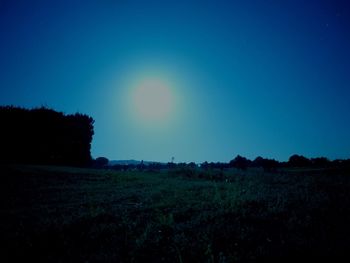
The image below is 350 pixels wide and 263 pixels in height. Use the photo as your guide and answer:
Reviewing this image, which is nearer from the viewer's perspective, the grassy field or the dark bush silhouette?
the grassy field

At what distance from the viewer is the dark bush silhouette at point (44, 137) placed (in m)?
35.3

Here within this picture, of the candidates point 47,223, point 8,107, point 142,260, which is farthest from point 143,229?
point 8,107

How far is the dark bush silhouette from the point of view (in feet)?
116

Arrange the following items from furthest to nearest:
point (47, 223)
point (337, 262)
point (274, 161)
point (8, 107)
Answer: point (274, 161) → point (8, 107) → point (47, 223) → point (337, 262)

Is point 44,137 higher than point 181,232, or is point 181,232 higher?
point 44,137

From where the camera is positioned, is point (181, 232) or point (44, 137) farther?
point (44, 137)

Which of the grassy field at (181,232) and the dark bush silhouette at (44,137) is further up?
the dark bush silhouette at (44,137)

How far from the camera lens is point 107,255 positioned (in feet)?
17.7

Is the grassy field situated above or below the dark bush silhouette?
below

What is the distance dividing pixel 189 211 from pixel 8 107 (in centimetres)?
4123

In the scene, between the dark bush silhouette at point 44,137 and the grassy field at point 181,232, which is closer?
the grassy field at point 181,232

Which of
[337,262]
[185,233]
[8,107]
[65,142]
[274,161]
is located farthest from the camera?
[274,161]

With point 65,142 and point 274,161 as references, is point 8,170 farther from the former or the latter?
point 274,161

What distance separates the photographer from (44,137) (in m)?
38.5
